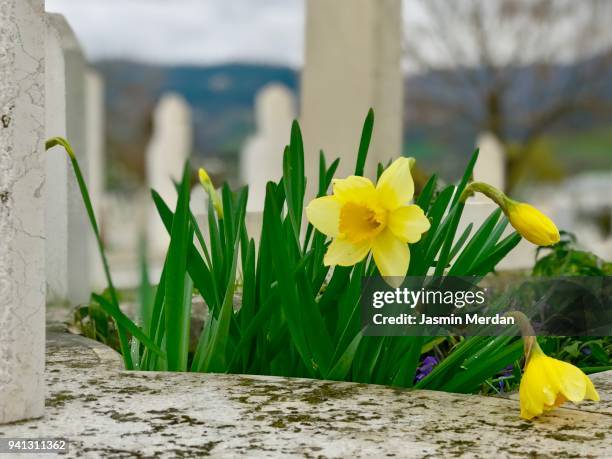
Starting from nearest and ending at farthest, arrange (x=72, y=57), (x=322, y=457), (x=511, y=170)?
(x=322, y=457), (x=72, y=57), (x=511, y=170)

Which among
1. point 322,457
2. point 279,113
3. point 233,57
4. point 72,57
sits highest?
point 233,57

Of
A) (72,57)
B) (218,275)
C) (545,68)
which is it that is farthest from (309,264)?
(545,68)

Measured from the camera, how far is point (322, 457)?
84 cm

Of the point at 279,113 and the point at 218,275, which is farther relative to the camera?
the point at 279,113

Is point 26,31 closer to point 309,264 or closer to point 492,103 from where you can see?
point 309,264

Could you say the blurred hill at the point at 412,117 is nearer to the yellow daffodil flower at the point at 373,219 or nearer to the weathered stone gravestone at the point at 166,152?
the weathered stone gravestone at the point at 166,152

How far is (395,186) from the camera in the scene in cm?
100

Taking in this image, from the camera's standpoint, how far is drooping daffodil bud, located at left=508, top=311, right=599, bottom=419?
94 cm

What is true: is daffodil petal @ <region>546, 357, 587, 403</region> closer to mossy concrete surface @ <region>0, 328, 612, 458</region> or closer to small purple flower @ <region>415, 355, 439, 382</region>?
mossy concrete surface @ <region>0, 328, 612, 458</region>

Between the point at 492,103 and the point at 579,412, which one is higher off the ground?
the point at 492,103

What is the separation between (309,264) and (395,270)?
0.26 meters

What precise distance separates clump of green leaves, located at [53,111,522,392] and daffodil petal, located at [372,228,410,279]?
0.11 metres

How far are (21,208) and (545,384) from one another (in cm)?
64

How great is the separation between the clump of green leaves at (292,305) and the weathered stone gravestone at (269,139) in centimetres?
410
